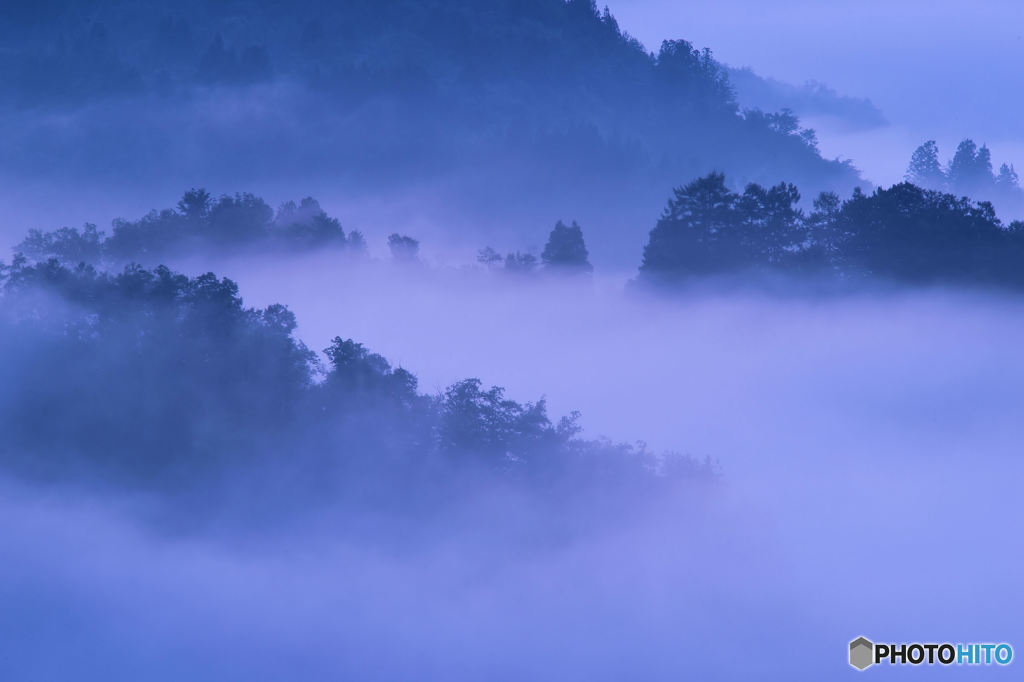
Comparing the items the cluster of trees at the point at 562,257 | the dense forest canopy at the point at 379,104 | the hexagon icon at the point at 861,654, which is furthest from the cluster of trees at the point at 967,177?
the hexagon icon at the point at 861,654

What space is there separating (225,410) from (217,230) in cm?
1811

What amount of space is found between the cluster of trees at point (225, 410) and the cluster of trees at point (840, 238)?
13.4m

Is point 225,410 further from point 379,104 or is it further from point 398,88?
point 398,88

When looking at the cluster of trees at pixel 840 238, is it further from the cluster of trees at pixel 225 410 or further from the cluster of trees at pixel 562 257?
the cluster of trees at pixel 225 410

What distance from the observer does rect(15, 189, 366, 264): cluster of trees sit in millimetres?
48438

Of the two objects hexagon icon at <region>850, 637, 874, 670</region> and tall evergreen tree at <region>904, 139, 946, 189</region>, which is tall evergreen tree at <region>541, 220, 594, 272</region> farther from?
tall evergreen tree at <region>904, 139, 946, 189</region>

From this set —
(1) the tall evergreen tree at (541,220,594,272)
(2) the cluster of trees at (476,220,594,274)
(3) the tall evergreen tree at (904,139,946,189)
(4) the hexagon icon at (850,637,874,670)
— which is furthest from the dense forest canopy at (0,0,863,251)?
(4) the hexagon icon at (850,637,874,670)

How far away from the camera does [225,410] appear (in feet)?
113

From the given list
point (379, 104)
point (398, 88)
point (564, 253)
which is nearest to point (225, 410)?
point (564, 253)

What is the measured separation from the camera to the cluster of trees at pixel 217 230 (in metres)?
48.4

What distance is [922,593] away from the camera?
3503cm

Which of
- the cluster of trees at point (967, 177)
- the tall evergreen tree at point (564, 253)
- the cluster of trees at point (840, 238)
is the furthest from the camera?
the cluster of trees at point (967, 177)

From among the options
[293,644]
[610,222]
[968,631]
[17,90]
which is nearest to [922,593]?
[968,631]

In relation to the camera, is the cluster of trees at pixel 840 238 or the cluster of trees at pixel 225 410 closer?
the cluster of trees at pixel 225 410
